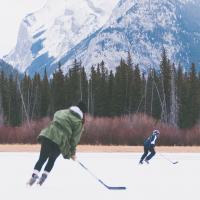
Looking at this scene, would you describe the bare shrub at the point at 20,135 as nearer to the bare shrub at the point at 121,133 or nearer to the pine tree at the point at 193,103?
the bare shrub at the point at 121,133

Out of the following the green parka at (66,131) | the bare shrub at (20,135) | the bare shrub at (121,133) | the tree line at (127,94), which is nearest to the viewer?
the green parka at (66,131)

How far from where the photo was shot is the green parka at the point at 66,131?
984 cm

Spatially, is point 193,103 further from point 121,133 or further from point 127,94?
point 121,133

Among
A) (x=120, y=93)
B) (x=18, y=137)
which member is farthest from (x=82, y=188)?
(x=120, y=93)

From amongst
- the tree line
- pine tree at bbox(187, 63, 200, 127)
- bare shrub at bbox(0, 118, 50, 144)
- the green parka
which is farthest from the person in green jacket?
pine tree at bbox(187, 63, 200, 127)

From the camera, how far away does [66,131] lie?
990cm

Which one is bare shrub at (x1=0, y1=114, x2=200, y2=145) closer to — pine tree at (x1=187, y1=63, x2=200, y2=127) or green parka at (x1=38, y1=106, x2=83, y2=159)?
green parka at (x1=38, y1=106, x2=83, y2=159)

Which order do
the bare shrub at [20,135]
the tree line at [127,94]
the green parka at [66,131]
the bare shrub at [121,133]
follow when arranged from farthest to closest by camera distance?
the tree line at [127,94] → the bare shrub at [20,135] → the bare shrub at [121,133] → the green parka at [66,131]

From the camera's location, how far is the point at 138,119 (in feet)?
135

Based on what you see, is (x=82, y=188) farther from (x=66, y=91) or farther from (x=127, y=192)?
(x=66, y=91)

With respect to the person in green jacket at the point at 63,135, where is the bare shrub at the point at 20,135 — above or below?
below

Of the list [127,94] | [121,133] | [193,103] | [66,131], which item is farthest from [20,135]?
[193,103]

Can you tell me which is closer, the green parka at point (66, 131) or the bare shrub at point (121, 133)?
the green parka at point (66, 131)

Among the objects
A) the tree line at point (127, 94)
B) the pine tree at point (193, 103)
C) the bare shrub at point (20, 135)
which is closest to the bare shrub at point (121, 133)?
the bare shrub at point (20, 135)
